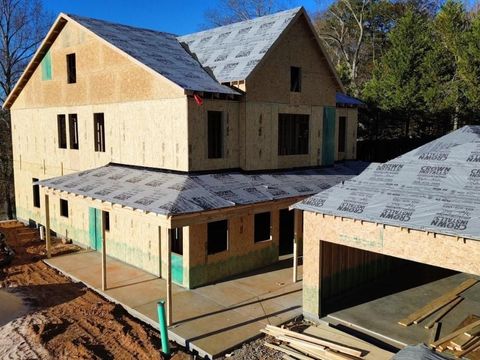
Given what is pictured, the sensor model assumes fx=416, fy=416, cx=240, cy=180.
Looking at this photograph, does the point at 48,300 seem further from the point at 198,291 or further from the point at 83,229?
the point at 83,229

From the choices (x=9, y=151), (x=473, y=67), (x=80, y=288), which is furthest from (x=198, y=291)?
(x=9, y=151)

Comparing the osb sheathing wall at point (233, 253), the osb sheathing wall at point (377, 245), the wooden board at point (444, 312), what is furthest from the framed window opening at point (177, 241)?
the wooden board at point (444, 312)

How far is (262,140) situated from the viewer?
15.3 m

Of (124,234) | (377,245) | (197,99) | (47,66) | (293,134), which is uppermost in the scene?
(47,66)

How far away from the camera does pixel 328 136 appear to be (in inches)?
712

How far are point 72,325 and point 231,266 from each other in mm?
5302

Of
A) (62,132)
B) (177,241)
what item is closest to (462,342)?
(177,241)

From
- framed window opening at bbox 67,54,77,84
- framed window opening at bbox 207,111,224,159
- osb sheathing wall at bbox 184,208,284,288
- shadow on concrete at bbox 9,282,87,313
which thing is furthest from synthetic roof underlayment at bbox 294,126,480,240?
framed window opening at bbox 67,54,77,84

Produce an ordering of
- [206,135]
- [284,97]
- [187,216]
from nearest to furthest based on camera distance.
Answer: [187,216] < [206,135] < [284,97]

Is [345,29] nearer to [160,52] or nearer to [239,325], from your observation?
[160,52]

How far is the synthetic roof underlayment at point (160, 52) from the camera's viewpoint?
546 inches

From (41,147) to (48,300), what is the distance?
1104 cm

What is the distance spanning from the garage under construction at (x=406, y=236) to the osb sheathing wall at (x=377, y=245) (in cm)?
2

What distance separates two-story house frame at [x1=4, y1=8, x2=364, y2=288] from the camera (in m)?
12.8
